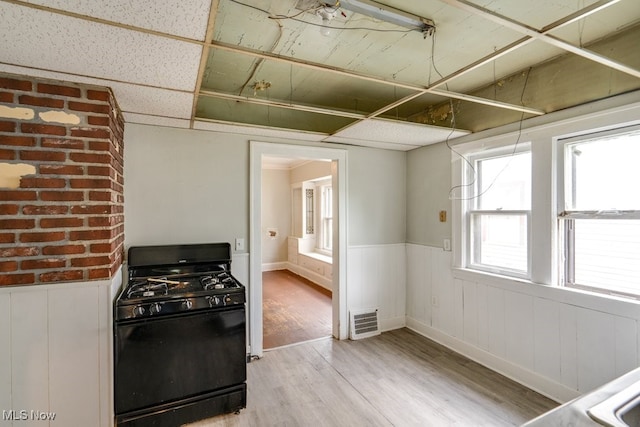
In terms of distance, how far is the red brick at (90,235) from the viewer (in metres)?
1.75

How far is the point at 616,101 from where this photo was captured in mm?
1979

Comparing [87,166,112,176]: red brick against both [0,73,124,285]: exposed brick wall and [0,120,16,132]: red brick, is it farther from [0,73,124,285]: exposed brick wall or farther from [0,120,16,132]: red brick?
[0,120,16,132]: red brick

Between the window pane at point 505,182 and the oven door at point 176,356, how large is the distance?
248 centimetres

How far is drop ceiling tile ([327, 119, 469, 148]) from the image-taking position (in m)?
2.63

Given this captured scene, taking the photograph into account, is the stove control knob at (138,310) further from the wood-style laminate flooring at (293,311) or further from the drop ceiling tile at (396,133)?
the drop ceiling tile at (396,133)

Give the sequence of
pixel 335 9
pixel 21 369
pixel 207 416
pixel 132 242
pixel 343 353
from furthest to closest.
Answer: pixel 343 353 < pixel 132 242 < pixel 207 416 < pixel 21 369 < pixel 335 9

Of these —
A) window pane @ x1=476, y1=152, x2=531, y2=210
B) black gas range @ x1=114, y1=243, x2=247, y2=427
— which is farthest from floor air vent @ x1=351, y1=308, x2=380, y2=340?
window pane @ x1=476, y1=152, x2=531, y2=210

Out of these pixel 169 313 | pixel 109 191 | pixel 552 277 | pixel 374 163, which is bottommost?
pixel 169 313

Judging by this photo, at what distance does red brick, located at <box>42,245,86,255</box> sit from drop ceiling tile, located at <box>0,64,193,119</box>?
3.10ft

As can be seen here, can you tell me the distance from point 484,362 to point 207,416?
2455mm

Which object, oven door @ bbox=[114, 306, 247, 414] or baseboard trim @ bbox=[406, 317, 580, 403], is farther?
baseboard trim @ bbox=[406, 317, 580, 403]

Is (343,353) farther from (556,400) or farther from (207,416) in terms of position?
(556,400)

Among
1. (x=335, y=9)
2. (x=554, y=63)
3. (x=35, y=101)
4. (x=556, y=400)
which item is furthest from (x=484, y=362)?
(x=35, y=101)

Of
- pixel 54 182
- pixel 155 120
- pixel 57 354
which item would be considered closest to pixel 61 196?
pixel 54 182
